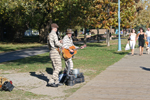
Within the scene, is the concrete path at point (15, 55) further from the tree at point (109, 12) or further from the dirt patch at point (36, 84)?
the tree at point (109, 12)

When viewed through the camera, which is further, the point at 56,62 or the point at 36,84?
the point at 36,84

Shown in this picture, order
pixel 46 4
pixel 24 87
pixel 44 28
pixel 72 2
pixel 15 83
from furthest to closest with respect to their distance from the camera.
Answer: pixel 44 28, pixel 46 4, pixel 72 2, pixel 15 83, pixel 24 87

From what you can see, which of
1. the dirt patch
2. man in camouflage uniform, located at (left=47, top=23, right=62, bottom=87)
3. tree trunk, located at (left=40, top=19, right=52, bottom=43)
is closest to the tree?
tree trunk, located at (left=40, top=19, right=52, bottom=43)

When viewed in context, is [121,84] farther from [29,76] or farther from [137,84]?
[29,76]

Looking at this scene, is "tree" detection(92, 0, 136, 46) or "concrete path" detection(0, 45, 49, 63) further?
"tree" detection(92, 0, 136, 46)

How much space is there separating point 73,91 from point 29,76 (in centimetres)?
317

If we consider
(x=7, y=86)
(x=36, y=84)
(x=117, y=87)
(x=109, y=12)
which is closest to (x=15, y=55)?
(x=36, y=84)

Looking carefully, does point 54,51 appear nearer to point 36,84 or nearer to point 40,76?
point 36,84

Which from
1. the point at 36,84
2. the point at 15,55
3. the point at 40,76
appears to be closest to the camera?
the point at 36,84

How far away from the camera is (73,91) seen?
7848mm

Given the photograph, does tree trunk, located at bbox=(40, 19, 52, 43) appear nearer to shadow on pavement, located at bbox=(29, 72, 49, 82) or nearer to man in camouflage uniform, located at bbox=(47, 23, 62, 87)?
shadow on pavement, located at bbox=(29, 72, 49, 82)

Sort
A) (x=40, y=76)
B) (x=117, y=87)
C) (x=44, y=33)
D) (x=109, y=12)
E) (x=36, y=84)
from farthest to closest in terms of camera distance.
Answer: (x=44, y=33) → (x=109, y=12) → (x=40, y=76) → (x=36, y=84) → (x=117, y=87)

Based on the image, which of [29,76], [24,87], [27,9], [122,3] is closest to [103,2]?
[122,3]

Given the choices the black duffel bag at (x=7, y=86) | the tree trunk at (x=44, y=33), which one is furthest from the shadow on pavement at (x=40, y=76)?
the tree trunk at (x=44, y=33)
